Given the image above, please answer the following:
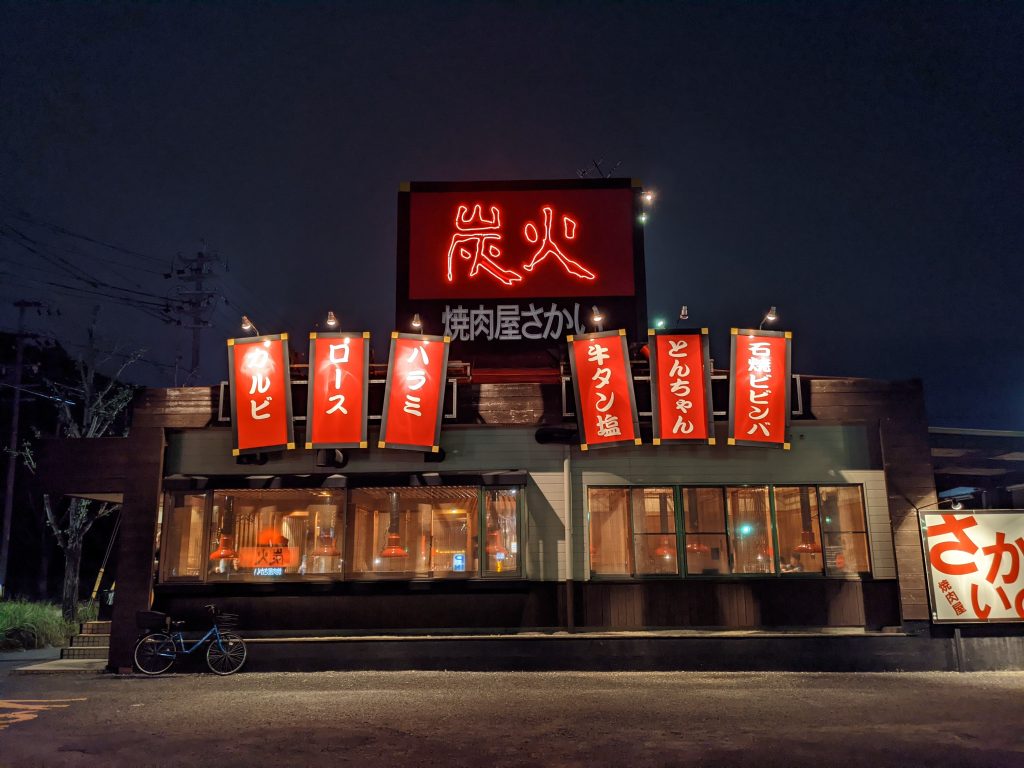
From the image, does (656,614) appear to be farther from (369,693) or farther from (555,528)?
(369,693)

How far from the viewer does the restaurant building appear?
46.0 feet

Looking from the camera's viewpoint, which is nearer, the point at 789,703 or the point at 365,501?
the point at 789,703

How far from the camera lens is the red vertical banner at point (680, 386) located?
45.8 ft

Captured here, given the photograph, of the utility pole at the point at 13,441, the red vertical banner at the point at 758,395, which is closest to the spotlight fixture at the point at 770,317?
the red vertical banner at the point at 758,395

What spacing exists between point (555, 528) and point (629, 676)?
A: 2.93m

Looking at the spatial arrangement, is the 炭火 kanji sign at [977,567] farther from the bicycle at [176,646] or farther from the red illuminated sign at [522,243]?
the bicycle at [176,646]

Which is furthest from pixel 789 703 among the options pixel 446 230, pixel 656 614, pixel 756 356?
pixel 446 230

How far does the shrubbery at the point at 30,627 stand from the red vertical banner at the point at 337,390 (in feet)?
31.2

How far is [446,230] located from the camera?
1855 centimetres

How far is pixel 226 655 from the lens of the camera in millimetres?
13203

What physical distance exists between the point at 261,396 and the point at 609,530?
6.91m

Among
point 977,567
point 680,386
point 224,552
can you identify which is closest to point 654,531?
point 680,386

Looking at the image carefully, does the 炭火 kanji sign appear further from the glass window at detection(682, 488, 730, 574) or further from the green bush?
the green bush

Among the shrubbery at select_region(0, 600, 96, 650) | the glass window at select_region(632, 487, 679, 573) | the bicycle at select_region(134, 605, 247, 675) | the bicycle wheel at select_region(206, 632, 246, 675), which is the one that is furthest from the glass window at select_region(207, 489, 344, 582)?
the shrubbery at select_region(0, 600, 96, 650)
